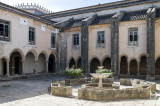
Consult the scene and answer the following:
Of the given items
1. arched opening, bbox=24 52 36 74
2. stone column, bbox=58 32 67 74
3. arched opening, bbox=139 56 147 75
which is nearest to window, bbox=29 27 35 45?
arched opening, bbox=24 52 36 74

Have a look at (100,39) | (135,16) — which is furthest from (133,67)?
(135,16)

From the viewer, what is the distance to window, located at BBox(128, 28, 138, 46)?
20469 millimetres

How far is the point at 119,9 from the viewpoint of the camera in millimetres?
23922

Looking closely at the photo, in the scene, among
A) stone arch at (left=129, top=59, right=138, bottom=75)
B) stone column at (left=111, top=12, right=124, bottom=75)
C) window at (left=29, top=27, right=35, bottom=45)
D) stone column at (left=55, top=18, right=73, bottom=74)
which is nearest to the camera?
window at (left=29, top=27, right=35, bottom=45)

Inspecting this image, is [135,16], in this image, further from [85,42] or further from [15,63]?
[15,63]

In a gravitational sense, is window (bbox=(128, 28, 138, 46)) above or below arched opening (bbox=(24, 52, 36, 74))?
above

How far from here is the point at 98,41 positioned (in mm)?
22734

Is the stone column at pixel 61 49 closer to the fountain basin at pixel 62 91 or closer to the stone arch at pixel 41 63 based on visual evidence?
the stone arch at pixel 41 63

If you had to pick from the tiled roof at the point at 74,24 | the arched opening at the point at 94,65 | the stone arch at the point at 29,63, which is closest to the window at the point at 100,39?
the arched opening at the point at 94,65

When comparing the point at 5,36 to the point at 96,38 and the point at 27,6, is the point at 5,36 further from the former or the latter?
the point at 27,6

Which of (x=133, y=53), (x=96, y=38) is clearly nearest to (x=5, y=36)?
(x=96, y=38)

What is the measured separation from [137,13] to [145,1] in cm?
201

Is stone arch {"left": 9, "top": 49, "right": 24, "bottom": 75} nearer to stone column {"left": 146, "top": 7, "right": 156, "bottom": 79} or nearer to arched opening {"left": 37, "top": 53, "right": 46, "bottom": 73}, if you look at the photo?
arched opening {"left": 37, "top": 53, "right": 46, "bottom": 73}

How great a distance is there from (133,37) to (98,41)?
4.30 m
